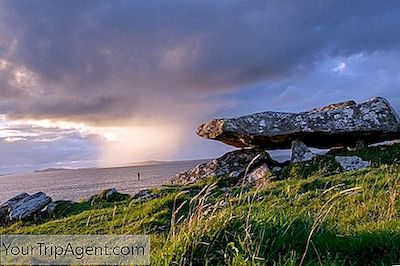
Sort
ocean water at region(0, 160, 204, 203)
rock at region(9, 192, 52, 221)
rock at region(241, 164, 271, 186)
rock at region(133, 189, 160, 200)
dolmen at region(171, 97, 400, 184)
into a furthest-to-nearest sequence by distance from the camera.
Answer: ocean water at region(0, 160, 204, 203) → dolmen at region(171, 97, 400, 184) → rock at region(241, 164, 271, 186) → rock at region(133, 189, 160, 200) → rock at region(9, 192, 52, 221)

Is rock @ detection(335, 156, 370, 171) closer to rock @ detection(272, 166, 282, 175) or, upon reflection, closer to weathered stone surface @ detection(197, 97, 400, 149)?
rock @ detection(272, 166, 282, 175)

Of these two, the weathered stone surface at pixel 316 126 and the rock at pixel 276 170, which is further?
the weathered stone surface at pixel 316 126

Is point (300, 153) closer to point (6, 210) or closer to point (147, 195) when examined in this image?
point (147, 195)

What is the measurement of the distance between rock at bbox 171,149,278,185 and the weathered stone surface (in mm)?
667

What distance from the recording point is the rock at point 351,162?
17.3 meters

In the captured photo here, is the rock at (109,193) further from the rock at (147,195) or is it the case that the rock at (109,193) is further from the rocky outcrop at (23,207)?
the rocky outcrop at (23,207)

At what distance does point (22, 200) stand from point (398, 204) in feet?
41.7

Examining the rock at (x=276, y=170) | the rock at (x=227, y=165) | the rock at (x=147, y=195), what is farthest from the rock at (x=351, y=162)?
the rock at (x=147, y=195)

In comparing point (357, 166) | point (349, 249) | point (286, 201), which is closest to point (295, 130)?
point (357, 166)

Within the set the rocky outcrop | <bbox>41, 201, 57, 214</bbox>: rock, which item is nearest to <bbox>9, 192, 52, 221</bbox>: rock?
the rocky outcrop

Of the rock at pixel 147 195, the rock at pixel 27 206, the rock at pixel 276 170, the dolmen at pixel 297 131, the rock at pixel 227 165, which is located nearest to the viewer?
the rock at pixel 27 206

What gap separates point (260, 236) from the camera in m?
6.12

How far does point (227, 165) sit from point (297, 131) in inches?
140

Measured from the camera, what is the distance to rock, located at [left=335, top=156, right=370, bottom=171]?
17344 millimetres
